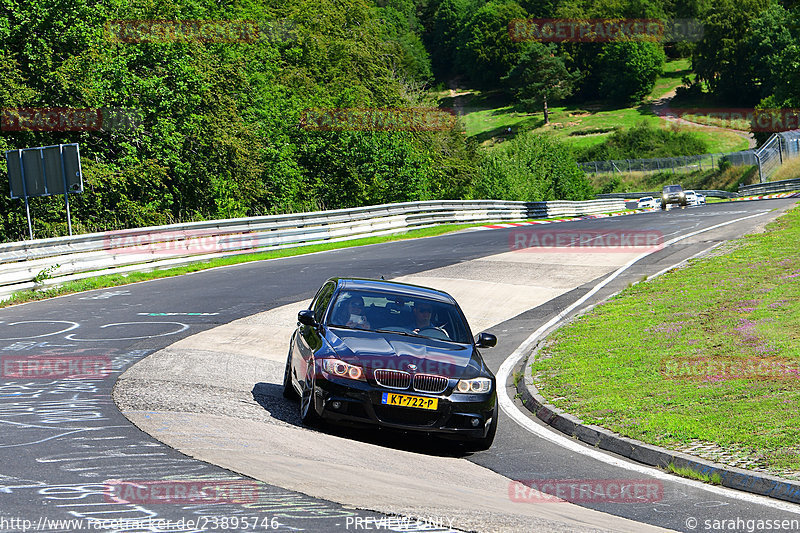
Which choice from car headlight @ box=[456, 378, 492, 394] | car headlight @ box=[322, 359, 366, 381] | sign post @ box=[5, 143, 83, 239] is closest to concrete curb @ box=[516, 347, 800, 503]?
car headlight @ box=[456, 378, 492, 394]

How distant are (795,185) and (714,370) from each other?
56037 millimetres

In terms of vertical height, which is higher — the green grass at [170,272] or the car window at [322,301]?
the car window at [322,301]

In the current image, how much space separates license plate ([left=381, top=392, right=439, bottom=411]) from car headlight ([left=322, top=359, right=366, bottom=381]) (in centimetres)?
29

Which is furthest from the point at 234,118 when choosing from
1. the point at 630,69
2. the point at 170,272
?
the point at 630,69

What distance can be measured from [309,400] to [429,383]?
1.22 metres

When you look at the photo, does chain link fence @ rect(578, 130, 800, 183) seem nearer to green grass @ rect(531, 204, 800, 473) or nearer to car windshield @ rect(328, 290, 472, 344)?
green grass @ rect(531, 204, 800, 473)

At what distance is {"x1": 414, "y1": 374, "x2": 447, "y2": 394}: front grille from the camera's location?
8656 millimetres

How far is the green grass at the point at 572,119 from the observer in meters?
124

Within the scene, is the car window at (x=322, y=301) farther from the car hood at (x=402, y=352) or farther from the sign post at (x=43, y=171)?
the sign post at (x=43, y=171)

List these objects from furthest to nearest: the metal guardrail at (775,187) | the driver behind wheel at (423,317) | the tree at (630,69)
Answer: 1. the tree at (630,69)
2. the metal guardrail at (775,187)
3. the driver behind wheel at (423,317)

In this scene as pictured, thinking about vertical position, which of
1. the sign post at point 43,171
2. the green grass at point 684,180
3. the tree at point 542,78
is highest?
the tree at point 542,78

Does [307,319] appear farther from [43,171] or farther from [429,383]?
[43,171]

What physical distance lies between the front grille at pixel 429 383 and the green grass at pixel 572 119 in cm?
11228

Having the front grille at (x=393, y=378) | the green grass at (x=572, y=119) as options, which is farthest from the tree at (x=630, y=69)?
the front grille at (x=393, y=378)
